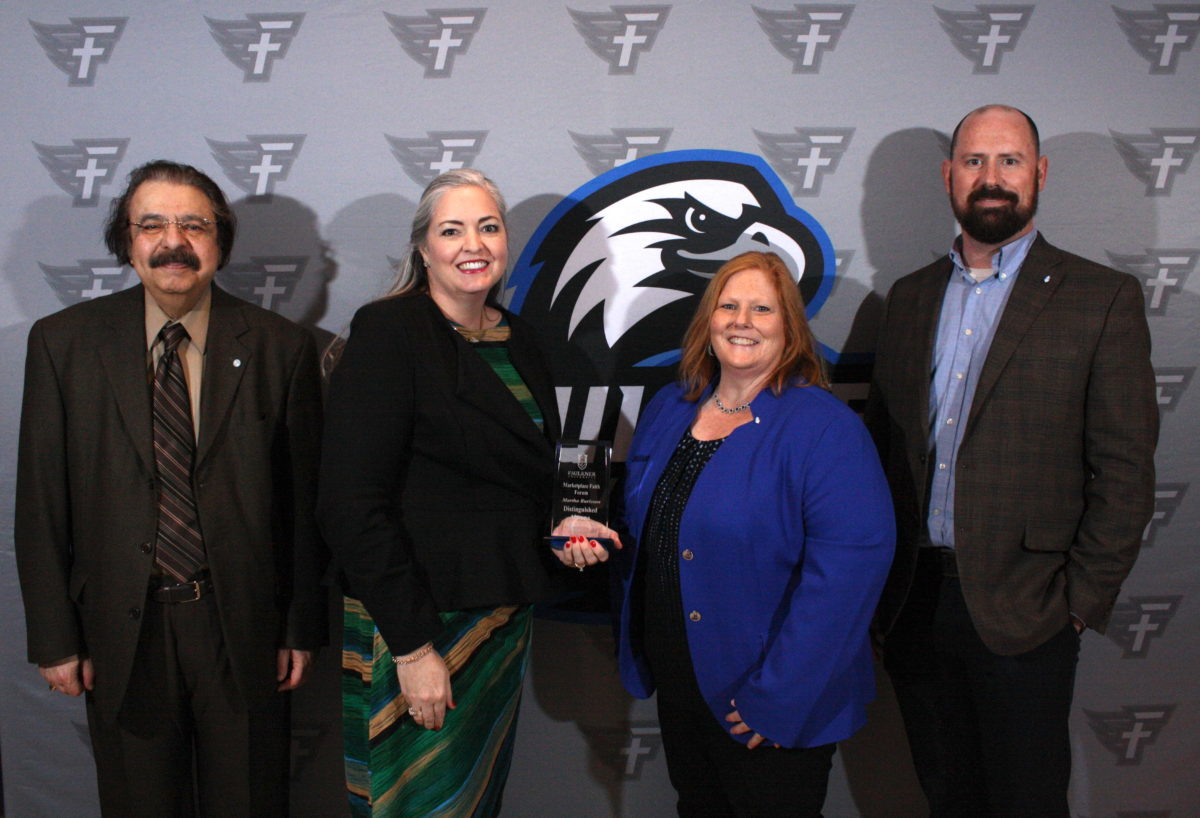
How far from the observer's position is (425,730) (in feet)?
5.50

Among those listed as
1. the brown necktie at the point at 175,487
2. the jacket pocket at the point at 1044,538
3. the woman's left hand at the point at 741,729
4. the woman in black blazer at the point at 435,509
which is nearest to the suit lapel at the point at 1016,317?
the jacket pocket at the point at 1044,538

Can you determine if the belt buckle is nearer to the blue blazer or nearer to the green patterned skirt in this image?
the green patterned skirt

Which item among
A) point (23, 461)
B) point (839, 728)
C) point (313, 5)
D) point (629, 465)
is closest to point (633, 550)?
point (629, 465)

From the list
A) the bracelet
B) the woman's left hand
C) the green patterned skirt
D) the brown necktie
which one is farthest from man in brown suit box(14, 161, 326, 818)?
the woman's left hand

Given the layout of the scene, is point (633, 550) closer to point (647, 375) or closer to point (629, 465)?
point (629, 465)

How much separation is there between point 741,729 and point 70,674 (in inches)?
63.3

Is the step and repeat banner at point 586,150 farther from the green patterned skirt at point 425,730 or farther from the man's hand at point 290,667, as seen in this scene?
the green patterned skirt at point 425,730

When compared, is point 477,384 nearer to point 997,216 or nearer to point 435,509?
point 435,509

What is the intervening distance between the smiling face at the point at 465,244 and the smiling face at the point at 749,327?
52 cm

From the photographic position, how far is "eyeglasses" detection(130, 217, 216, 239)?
5.97ft

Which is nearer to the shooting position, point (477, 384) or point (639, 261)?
point (477, 384)

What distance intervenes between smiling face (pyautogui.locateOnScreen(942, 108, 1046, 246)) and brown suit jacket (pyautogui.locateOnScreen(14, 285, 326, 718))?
1788 mm

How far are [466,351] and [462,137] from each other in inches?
38.3

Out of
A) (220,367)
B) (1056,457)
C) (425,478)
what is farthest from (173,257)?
(1056,457)
